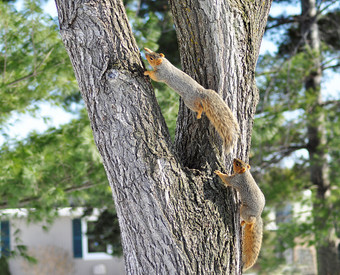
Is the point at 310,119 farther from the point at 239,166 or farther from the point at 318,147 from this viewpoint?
the point at 239,166

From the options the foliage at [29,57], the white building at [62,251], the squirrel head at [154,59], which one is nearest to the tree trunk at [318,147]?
the foliage at [29,57]

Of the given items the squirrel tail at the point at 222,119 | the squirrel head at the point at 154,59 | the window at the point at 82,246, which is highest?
the squirrel head at the point at 154,59

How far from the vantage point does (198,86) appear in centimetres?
196

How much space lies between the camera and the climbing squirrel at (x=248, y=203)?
6.27 feet

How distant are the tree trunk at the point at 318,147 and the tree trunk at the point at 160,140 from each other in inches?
181

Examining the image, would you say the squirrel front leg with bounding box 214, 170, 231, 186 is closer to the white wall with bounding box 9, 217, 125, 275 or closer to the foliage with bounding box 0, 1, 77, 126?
the foliage with bounding box 0, 1, 77, 126

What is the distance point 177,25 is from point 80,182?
262cm

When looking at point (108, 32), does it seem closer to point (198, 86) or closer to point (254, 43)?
point (198, 86)

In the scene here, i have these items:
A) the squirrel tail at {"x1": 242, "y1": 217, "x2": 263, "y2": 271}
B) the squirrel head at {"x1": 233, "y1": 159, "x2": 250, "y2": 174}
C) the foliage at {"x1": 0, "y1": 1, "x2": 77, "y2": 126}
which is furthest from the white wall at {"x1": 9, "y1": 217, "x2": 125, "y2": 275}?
the squirrel head at {"x1": 233, "y1": 159, "x2": 250, "y2": 174}

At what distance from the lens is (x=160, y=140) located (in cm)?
183

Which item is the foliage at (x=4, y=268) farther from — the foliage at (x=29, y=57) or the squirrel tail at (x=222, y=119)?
the squirrel tail at (x=222, y=119)

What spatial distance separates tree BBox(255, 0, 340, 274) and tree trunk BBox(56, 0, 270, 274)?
3.72 meters

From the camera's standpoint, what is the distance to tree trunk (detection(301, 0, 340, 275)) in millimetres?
6508

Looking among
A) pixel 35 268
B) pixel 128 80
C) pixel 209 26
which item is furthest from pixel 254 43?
pixel 35 268
